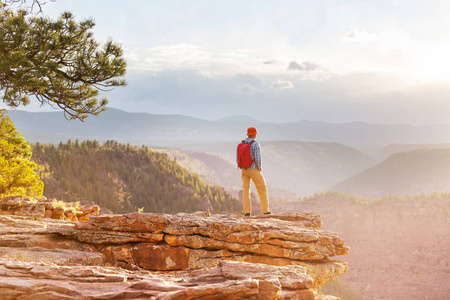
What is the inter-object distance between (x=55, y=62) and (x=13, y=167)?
922 cm

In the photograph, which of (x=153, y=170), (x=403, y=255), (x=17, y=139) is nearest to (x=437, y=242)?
(x=403, y=255)

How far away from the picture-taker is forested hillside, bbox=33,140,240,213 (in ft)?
279

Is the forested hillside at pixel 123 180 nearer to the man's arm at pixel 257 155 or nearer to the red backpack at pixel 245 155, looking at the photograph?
the red backpack at pixel 245 155

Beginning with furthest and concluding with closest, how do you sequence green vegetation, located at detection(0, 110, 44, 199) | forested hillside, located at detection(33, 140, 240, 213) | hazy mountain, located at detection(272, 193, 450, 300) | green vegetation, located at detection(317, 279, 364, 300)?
hazy mountain, located at detection(272, 193, 450, 300) → green vegetation, located at detection(317, 279, 364, 300) → forested hillside, located at detection(33, 140, 240, 213) → green vegetation, located at detection(0, 110, 44, 199)

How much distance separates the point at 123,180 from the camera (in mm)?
109688

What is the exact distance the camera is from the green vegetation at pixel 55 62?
1661 cm

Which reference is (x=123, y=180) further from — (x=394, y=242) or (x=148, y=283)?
(x=148, y=283)

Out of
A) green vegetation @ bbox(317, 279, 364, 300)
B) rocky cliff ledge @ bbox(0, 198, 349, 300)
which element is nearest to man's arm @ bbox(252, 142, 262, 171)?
Result: rocky cliff ledge @ bbox(0, 198, 349, 300)

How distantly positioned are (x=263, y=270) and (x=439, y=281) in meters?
136

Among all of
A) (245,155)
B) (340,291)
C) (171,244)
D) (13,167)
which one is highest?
(245,155)

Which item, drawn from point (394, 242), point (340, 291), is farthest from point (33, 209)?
point (394, 242)

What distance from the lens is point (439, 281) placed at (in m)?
121

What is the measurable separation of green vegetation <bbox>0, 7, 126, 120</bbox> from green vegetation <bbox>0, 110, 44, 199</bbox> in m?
4.48

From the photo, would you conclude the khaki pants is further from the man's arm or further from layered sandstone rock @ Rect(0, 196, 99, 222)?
layered sandstone rock @ Rect(0, 196, 99, 222)
